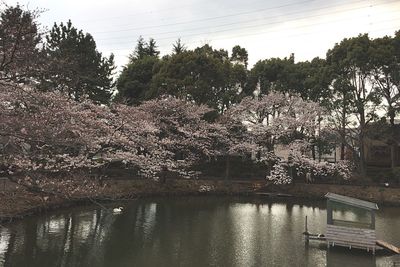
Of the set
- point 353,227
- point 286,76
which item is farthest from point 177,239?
point 286,76

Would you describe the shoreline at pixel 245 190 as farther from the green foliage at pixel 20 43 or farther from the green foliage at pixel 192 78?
the green foliage at pixel 20 43

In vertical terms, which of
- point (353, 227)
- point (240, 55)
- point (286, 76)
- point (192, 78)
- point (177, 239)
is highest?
point (240, 55)

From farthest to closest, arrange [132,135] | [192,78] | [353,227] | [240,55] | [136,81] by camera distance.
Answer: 1. [240,55]
2. [136,81]
3. [192,78]
4. [132,135]
5. [353,227]

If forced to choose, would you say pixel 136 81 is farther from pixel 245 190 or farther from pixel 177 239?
pixel 177 239

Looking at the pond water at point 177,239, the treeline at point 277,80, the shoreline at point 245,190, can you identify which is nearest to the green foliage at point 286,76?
the treeline at point 277,80

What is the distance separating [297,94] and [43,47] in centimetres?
2901

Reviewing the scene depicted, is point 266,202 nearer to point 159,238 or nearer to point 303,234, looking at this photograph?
point 303,234

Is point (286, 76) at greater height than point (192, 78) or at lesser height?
greater

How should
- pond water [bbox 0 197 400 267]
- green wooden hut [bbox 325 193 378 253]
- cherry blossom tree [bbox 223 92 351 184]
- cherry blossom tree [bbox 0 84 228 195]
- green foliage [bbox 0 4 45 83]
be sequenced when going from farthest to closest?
cherry blossom tree [bbox 223 92 351 184]
cherry blossom tree [bbox 0 84 228 195]
green wooden hut [bbox 325 193 378 253]
pond water [bbox 0 197 400 267]
green foliage [bbox 0 4 45 83]

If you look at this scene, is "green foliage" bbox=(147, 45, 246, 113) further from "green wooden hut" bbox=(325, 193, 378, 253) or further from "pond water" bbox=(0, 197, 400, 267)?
"green wooden hut" bbox=(325, 193, 378, 253)

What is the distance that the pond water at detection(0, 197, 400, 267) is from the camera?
539 inches

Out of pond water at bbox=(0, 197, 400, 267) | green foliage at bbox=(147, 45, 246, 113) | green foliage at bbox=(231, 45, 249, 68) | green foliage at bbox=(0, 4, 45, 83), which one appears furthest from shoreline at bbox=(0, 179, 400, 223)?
green foliage at bbox=(0, 4, 45, 83)

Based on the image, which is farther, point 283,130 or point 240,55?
point 240,55

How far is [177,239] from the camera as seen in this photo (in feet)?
54.6
